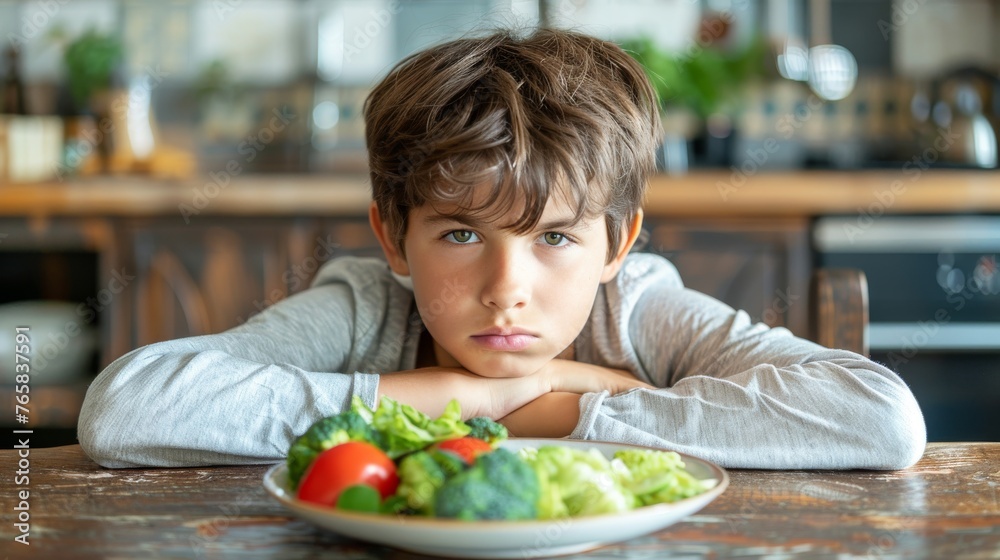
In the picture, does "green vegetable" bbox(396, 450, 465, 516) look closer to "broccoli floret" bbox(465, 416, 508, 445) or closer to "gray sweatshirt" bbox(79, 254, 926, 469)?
"broccoli floret" bbox(465, 416, 508, 445)

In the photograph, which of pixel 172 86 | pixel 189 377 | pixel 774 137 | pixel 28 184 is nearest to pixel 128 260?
pixel 28 184

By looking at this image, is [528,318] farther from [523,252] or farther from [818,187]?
[818,187]

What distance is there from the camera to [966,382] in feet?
7.60

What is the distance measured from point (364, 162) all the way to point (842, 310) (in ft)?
6.68

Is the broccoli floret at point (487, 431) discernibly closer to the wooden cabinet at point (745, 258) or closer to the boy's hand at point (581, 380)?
the boy's hand at point (581, 380)

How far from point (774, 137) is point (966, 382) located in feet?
3.43

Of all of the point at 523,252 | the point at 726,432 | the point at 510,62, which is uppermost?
the point at 510,62

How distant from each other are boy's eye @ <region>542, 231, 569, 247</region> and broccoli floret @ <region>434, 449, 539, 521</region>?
46 cm

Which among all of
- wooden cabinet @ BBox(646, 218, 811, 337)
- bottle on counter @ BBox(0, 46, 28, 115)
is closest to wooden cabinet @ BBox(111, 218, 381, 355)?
wooden cabinet @ BBox(646, 218, 811, 337)

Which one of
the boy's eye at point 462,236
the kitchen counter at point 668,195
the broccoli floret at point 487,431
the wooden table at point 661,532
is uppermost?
the kitchen counter at point 668,195

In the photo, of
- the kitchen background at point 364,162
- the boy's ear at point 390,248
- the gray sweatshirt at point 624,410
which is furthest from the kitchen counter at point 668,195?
the gray sweatshirt at point 624,410

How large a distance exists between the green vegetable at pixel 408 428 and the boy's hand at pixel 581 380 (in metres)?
0.34

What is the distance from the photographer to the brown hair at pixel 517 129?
965mm

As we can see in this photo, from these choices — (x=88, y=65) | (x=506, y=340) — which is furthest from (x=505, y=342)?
(x=88, y=65)
